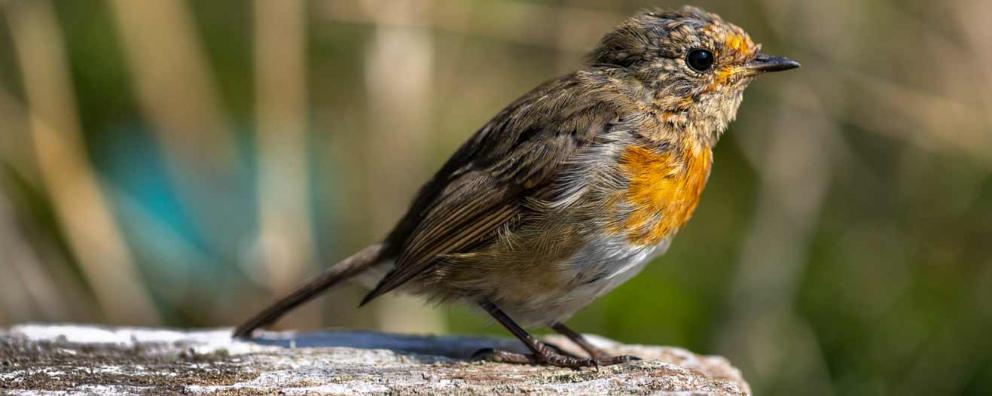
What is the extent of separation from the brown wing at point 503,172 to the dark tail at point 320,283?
9.8 inches

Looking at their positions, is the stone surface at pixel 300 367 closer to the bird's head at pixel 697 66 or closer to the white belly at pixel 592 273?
the white belly at pixel 592 273

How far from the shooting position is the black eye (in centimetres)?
406

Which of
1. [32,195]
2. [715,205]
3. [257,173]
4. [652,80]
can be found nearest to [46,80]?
[32,195]

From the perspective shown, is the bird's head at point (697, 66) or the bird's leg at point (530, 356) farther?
the bird's head at point (697, 66)

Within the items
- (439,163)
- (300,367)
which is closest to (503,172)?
(300,367)

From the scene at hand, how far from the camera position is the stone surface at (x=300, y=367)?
3.21m

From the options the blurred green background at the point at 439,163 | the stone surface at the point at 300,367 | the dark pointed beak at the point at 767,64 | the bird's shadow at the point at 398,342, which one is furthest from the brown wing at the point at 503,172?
the blurred green background at the point at 439,163

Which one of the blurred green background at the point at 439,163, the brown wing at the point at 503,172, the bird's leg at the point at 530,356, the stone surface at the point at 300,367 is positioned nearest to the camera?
the stone surface at the point at 300,367

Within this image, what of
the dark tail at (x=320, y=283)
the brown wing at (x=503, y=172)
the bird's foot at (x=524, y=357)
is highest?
the brown wing at (x=503, y=172)

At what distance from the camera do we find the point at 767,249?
5.34 m

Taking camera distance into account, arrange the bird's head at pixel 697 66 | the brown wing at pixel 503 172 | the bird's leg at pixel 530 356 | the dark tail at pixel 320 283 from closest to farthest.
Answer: the bird's leg at pixel 530 356
the brown wing at pixel 503 172
the bird's head at pixel 697 66
the dark tail at pixel 320 283

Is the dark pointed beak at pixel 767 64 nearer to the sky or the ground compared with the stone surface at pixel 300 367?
nearer to the sky

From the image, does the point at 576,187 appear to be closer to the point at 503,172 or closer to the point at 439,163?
the point at 503,172

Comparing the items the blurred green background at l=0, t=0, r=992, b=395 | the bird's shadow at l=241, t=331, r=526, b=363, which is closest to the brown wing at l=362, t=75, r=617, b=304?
the bird's shadow at l=241, t=331, r=526, b=363
